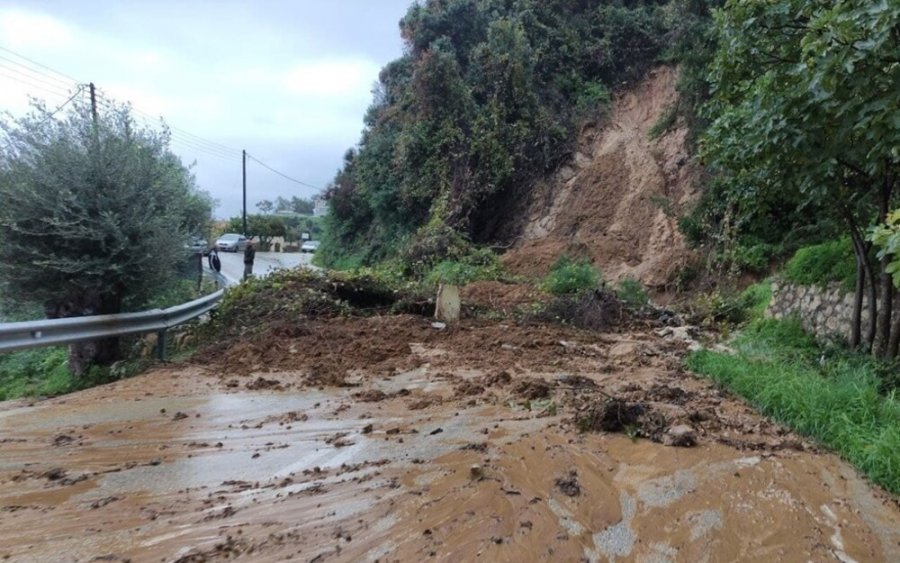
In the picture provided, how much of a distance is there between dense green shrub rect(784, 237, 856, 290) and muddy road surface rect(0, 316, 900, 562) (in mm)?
3673

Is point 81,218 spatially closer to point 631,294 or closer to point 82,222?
point 82,222

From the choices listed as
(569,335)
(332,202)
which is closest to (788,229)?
(569,335)

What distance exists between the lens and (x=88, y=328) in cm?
661

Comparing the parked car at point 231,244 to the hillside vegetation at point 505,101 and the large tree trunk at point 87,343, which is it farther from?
the large tree trunk at point 87,343

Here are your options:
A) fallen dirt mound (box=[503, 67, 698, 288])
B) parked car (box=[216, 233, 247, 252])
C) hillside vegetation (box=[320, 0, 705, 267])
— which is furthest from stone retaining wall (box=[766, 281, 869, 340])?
parked car (box=[216, 233, 247, 252])

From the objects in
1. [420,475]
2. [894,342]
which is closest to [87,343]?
[420,475]

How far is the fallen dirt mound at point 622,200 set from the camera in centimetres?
1748

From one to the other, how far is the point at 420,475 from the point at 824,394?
3777mm

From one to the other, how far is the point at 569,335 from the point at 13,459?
7481 mm

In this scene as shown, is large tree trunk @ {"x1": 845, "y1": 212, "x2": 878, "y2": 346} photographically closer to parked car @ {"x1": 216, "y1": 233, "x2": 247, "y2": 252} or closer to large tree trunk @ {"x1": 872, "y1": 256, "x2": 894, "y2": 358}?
large tree trunk @ {"x1": 872, "y1": 256, "x2": 894, "y2": 358}

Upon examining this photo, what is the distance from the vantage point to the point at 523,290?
13.9 m

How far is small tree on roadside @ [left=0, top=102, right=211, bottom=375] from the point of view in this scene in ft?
23.3

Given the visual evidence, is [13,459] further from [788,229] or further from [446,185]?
[446,185]

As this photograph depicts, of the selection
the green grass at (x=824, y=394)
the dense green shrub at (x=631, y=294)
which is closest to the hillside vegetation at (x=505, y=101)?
the dense green shrub at (x=631, y=294)
